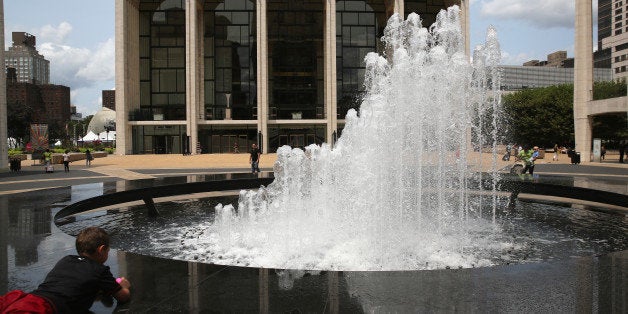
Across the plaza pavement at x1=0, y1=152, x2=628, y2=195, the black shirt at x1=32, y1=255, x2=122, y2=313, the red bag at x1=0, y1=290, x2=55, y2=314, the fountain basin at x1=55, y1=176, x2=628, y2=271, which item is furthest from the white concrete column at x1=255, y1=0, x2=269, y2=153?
the red bag at x1=0, y1=290, x2=55, y2=314

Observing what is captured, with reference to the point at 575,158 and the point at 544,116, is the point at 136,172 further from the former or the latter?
the point at 544,116

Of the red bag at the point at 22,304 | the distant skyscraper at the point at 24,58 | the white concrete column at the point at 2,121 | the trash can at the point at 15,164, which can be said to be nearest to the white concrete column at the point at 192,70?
the white concrete column at the point at 2,121

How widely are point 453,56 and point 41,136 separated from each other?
1289 inches

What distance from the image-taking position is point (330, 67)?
47.0m

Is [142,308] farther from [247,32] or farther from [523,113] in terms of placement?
[523,113]

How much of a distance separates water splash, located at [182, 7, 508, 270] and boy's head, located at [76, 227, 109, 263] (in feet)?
10.8

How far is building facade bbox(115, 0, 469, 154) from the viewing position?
5088 centimetres

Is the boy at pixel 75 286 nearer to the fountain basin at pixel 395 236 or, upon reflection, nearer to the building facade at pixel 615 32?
the fountain basin at pixel 395 236

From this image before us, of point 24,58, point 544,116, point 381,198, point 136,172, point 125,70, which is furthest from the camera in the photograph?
point 24,58

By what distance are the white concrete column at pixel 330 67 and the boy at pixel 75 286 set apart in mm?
44032

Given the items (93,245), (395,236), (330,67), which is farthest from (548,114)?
(93,245)

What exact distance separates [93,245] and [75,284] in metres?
0.30

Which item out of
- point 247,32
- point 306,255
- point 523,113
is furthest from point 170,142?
point 306,255

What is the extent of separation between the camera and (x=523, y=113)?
57.2 m
